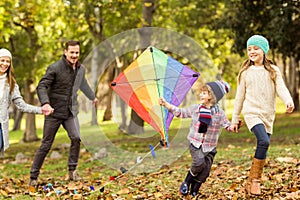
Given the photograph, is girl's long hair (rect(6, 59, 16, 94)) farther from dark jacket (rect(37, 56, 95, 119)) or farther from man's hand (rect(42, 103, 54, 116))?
dark jacket (rect(37, 56, 95, 119))

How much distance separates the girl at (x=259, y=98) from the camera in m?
5.94

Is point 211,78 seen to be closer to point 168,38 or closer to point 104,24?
point 168,38

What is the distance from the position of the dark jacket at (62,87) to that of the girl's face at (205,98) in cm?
267

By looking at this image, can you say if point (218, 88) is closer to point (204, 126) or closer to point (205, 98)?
point (205, 98)

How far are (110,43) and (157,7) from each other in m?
18.2

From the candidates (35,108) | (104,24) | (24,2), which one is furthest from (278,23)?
(35,108)

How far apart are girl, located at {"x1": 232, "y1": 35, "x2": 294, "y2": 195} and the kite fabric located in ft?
2.86

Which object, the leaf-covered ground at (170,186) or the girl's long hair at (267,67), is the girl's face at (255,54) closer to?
the girl's long hair at (267,67)

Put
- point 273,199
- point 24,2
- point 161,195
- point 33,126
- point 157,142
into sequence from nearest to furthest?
point 273,199 < point 161,195 < point 157,142 < point 24,2 < point 33,126

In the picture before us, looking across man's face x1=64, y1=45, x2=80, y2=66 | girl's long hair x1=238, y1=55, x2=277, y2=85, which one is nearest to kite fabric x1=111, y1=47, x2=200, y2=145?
girl's long hair x1=238, y1=55, x2=277, y2=85

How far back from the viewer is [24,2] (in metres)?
19.2

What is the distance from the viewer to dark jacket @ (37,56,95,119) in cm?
804

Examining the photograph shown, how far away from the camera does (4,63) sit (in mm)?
6965

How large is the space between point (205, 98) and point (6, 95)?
2646 mm
